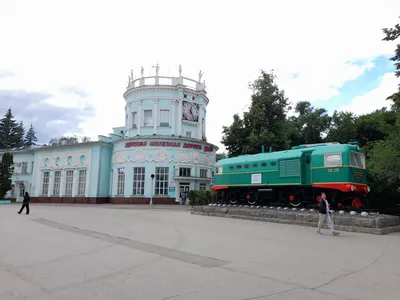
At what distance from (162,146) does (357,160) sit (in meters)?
20.9

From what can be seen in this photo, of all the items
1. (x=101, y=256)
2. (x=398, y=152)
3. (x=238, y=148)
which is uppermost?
(x=238, y=148)

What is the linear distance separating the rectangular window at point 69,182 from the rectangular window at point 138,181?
960cm

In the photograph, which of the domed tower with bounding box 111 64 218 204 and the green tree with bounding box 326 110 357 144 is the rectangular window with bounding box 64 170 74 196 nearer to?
the domed tower with bounding box 111 64 218 204

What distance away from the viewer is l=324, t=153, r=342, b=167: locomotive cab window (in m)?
14.6

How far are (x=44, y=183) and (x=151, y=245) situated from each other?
3607 cm

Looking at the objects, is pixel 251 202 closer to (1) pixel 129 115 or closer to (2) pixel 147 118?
(2) pixel 147 118

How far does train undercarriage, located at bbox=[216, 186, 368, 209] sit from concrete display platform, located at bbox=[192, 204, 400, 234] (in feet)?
5.37

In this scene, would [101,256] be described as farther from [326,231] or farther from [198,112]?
[198,112]

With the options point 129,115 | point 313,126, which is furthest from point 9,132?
point 313,126

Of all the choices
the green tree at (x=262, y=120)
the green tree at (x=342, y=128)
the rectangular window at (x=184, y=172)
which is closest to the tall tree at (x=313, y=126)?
the green tree at (x=342, y=128)

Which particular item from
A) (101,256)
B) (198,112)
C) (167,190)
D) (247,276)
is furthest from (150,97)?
(247,276)

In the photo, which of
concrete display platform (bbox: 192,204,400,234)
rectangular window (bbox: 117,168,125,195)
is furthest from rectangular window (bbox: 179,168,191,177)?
concrete display platform (bbox: 192,204,400,234)

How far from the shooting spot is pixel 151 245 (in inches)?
361

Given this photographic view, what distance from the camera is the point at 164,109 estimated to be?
113 feet
